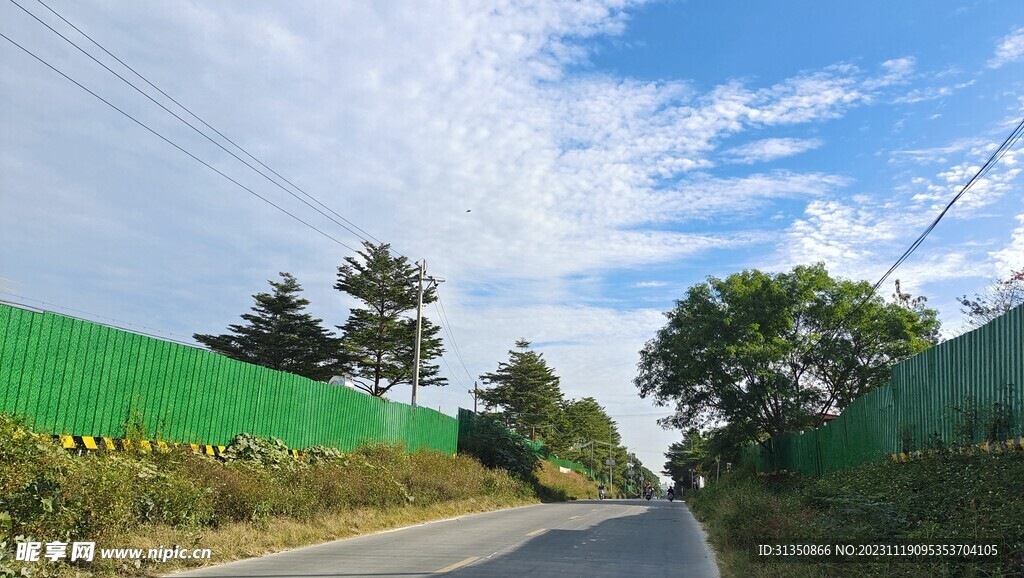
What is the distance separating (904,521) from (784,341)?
22217 millimetres

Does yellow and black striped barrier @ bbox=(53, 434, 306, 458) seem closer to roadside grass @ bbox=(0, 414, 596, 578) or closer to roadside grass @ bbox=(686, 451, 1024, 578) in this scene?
roadside grass @ bbox=(0, 414, 596, 578)

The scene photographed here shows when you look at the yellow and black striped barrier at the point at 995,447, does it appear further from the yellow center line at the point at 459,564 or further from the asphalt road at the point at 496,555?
the yellow center line at the point at 459,564

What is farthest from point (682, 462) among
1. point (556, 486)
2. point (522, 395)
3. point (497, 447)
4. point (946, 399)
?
point (946, 399)

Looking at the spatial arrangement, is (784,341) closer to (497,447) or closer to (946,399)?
(497,447)

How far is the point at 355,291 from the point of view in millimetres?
50438

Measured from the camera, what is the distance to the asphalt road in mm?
9586

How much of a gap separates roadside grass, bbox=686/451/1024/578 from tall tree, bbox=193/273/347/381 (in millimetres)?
40335

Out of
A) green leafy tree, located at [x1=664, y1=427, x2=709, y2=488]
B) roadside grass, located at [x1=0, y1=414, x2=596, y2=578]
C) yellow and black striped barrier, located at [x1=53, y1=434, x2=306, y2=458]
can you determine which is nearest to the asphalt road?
roadside grass, located at [x1=0, y1=414, x2=596, y2=578]

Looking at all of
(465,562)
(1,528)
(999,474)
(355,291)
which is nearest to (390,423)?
(465,562)

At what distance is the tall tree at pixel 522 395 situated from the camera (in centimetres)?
7306

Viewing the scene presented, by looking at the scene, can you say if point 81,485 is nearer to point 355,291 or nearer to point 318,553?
point 318,553

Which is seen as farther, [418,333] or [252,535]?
[418,333]

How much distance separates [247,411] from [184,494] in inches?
201

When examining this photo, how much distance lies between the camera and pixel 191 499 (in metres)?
11.0
